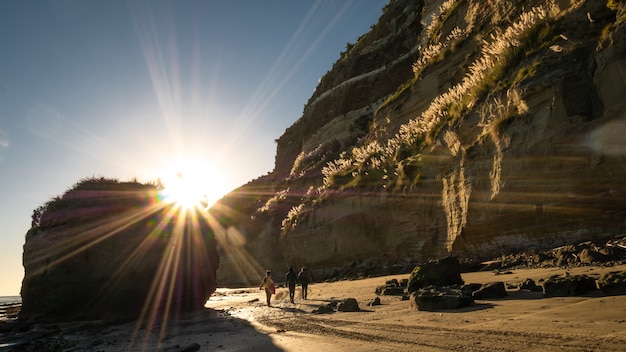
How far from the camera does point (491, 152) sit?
40.0 feet

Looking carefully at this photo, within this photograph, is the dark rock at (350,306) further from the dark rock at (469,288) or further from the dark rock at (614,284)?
the dark rock at (614,284)

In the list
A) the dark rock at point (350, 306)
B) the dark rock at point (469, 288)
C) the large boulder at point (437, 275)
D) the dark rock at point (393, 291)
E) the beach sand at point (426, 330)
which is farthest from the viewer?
the dark rock at point (393, 291)

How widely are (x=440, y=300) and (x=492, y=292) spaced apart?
1.06 meters

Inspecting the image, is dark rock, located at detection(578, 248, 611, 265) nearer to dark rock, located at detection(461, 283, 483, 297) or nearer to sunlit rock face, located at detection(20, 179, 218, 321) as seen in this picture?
dark rock, located at detection(461, 283, 483, 297)

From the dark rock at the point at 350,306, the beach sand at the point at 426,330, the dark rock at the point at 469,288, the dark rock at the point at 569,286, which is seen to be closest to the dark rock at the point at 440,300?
the beach sand at the point at 426,330

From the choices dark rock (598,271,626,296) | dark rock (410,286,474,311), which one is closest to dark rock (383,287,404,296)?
dark rock (410,286,474,311)

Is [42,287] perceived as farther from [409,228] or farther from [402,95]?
[402,95]

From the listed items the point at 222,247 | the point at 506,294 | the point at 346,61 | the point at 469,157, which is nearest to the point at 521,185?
the point at 469,157

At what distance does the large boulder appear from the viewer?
30.2ft

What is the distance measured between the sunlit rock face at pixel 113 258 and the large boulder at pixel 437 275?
8.63 metres

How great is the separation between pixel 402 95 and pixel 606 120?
1598 cm

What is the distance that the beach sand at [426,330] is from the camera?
13.7 ft

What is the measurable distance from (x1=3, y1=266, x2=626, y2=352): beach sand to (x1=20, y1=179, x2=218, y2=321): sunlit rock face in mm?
3421

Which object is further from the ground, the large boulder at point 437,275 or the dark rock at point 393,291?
the large boulder at point 437,275
